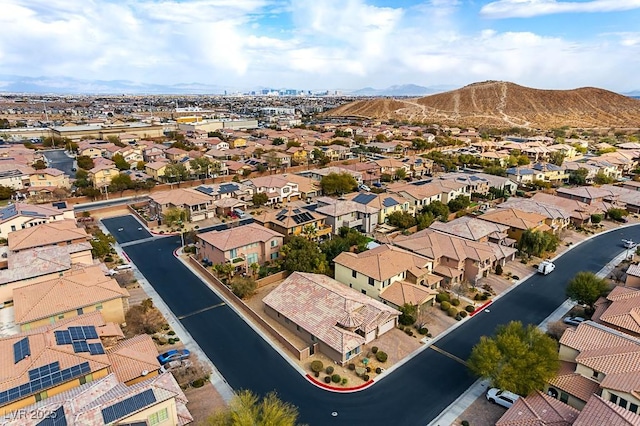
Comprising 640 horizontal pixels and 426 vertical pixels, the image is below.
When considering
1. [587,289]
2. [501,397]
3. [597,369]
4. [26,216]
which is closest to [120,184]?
[26,216]

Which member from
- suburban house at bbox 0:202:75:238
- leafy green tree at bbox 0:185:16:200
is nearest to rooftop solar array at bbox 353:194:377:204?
suburban house at bbox 0:202:75:238

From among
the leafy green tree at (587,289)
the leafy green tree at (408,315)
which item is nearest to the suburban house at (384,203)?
the leafy green tree at (408,315)

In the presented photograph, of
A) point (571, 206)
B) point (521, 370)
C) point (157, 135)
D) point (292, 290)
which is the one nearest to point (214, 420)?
point (292, 290)

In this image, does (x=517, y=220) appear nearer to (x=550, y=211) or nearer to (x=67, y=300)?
(x=550, y=211)

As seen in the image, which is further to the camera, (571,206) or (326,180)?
(326,180)

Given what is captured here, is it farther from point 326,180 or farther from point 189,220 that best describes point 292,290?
point 326,180

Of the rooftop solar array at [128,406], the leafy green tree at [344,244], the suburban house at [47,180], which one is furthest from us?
the suburban house at [47,180]

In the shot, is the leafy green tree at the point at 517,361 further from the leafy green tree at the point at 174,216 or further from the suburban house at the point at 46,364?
the leafy green tree at the point at 174,216
